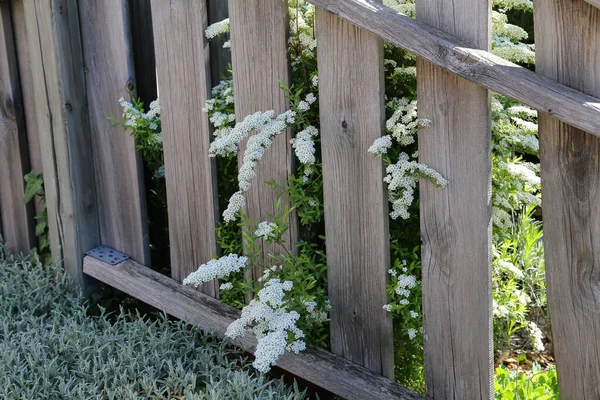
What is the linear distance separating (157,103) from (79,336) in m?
0.98

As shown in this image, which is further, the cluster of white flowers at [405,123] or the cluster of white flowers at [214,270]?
the cluster of white flowers at [214,270]

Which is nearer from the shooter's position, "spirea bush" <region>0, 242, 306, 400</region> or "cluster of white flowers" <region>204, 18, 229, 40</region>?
"spirea bush" <region>0, 242, 306, 400</region>

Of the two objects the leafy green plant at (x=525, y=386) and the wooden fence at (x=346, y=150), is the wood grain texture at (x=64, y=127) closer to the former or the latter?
the wooden fence at (x=346, y=150)

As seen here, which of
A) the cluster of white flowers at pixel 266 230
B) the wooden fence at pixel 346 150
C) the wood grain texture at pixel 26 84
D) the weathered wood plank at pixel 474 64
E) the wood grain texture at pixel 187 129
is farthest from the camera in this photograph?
the wood grain texture at pixel 26 84

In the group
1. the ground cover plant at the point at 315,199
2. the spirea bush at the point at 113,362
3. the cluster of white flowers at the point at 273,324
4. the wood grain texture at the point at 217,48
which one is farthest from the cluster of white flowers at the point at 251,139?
the wood grain texture at the point at 217,48

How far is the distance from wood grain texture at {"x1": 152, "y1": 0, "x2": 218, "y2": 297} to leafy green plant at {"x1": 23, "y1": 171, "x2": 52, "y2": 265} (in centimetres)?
94

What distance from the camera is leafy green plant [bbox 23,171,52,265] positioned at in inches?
152

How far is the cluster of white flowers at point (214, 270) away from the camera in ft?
8.57

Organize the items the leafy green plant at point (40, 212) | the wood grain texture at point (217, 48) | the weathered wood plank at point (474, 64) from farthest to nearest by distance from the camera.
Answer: the leafy green plant at point (40, 212), the wood grain texture at point (217, 48), the weathered wood plank at point (474, 64)

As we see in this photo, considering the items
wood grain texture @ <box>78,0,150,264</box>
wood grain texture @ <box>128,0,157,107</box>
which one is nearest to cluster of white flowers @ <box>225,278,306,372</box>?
wood grain texture @ <box>78,0,150,264</box>

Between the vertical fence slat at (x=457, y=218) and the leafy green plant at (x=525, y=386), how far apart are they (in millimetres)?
274

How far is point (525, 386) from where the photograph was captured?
2734 mm

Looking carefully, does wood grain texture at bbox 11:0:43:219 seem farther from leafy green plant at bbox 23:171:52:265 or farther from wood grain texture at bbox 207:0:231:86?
wood grain texture at bbox 207:0:231:86

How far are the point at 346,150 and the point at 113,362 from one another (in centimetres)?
113
